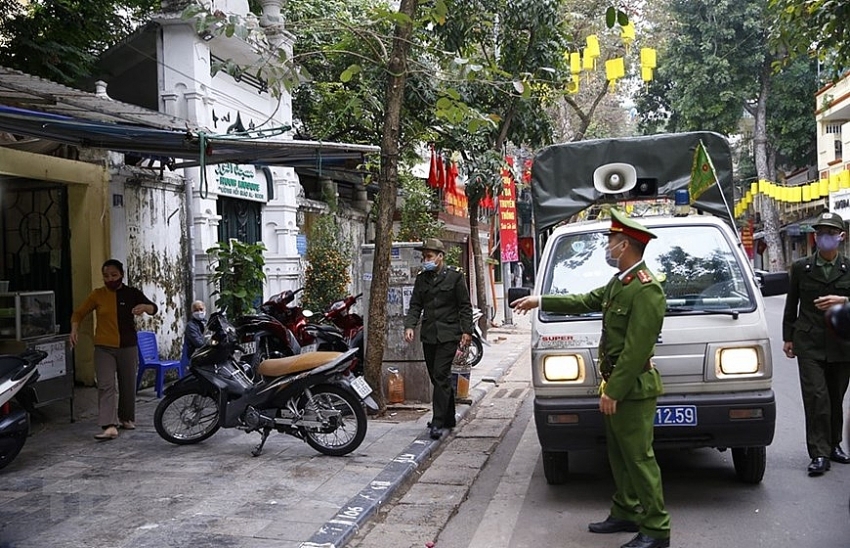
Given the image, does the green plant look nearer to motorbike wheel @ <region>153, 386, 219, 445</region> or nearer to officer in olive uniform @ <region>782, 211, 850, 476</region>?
motorbike wheel @ <region>153, 386, 219, 445</region>

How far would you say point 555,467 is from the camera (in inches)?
233

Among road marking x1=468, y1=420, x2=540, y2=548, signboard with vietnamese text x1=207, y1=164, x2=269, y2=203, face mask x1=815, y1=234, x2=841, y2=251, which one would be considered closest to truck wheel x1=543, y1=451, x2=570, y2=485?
road marking x1=468, y1=420, x2=540, y2=548

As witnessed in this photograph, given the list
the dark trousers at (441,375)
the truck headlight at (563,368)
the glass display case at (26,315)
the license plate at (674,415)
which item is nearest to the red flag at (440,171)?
the dark trousers at (441,375)

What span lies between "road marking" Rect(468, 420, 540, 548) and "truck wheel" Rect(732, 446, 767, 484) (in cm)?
155

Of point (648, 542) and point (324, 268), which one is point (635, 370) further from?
point (324, 268)

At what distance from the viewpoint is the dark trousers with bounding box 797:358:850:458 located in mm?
6035

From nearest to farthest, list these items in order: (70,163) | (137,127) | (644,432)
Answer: (644,432) < (137,127) < (70,163)

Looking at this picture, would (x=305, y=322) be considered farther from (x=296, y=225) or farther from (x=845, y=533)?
(x=845, y=533)

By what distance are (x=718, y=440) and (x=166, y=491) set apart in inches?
153

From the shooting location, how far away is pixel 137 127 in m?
6.55

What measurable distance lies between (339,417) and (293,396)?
43 cm

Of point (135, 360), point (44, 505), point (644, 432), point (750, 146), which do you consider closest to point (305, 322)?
point (135, 360)

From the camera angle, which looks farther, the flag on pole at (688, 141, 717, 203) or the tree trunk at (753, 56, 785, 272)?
the tree trunk at (753, 56, 785, 272)

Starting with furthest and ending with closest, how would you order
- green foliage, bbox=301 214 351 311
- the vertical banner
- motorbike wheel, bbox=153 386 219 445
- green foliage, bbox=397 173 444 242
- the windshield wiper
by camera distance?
1. the vertical banner
2. green foliage, bbox=397 173 444 242
3. green foliage, bbox=301 214 351 311
4. motorbike wheel, bbox=153 386 219 445
5. the windshield wiper
